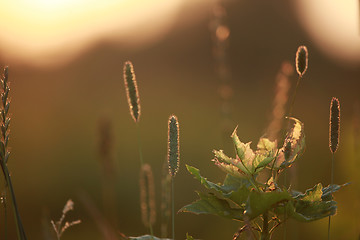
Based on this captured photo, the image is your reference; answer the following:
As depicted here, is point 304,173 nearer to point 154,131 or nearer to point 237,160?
point 154,131

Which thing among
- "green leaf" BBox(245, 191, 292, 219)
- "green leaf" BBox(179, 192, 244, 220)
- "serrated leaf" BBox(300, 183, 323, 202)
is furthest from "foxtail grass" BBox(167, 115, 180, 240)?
"serrated leaf" BBox(300, 183, 323, 202)

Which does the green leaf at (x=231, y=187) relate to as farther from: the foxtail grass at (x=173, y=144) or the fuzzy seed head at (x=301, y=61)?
the fuzzy seed head at (x=301, y=61)

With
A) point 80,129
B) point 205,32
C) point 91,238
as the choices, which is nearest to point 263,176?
point 91,238

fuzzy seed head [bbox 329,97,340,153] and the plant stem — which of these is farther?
fuzzy seed head [bbox 329,97,340,153]

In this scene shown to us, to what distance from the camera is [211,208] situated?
1.53m

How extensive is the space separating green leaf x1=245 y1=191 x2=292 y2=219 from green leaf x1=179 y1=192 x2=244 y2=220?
0.10 meters

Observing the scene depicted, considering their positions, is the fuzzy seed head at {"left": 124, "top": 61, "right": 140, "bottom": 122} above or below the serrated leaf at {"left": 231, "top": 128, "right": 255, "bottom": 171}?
above

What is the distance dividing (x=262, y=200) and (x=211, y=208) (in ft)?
0.65

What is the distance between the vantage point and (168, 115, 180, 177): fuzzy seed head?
60.3 inches

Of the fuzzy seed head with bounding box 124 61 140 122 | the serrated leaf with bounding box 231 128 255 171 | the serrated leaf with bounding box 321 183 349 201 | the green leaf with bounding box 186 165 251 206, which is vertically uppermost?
the fuzzy seed head with bounding box 124 61 140 122

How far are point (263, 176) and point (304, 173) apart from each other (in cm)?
541

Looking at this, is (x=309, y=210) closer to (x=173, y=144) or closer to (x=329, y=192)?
(x=329, y=192)

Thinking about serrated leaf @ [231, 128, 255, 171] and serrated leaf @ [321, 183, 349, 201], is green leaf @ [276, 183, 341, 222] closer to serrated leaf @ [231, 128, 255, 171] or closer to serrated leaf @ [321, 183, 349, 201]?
serrated leaf @ [321, 183, 349, 201]

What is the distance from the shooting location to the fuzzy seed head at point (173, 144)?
1532mm
